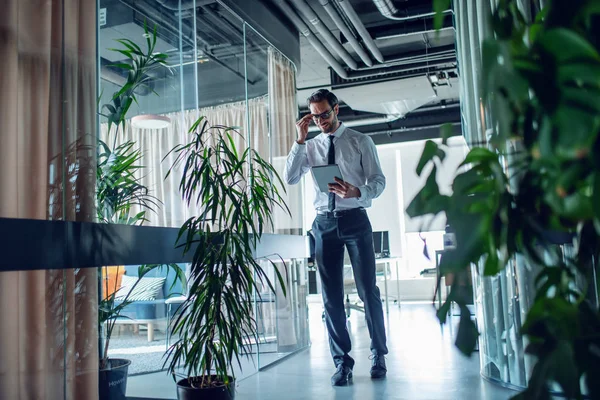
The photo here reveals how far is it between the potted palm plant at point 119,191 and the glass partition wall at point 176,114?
0.02 m

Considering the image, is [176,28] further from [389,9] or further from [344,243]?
[389,9]

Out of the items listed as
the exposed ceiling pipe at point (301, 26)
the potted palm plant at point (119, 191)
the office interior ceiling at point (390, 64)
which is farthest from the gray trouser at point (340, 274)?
the office interior ceiling at point (390, 64)

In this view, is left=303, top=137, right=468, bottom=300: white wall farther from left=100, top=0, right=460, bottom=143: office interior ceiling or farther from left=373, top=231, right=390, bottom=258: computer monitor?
left=373, top=231, right=390, bottom=258: computer monitor

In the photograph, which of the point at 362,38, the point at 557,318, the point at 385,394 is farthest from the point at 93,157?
the point at 362,38

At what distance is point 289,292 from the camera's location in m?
4.40

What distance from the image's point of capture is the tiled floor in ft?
8.68

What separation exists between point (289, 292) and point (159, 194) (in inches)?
76.7

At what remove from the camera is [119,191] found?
7.97ft

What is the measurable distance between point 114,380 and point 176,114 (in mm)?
1372

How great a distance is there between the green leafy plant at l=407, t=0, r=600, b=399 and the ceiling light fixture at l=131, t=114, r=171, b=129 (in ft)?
6.88

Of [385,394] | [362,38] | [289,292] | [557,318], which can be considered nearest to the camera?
[557,318]

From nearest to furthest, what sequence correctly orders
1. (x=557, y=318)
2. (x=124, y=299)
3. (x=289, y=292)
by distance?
(x=557, y=318)
(x=124, y=299)
(x=289, y=292)

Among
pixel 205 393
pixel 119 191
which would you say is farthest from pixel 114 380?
pixel 119 191

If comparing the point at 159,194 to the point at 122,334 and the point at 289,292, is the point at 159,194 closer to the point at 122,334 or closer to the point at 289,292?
the point at 122,334
